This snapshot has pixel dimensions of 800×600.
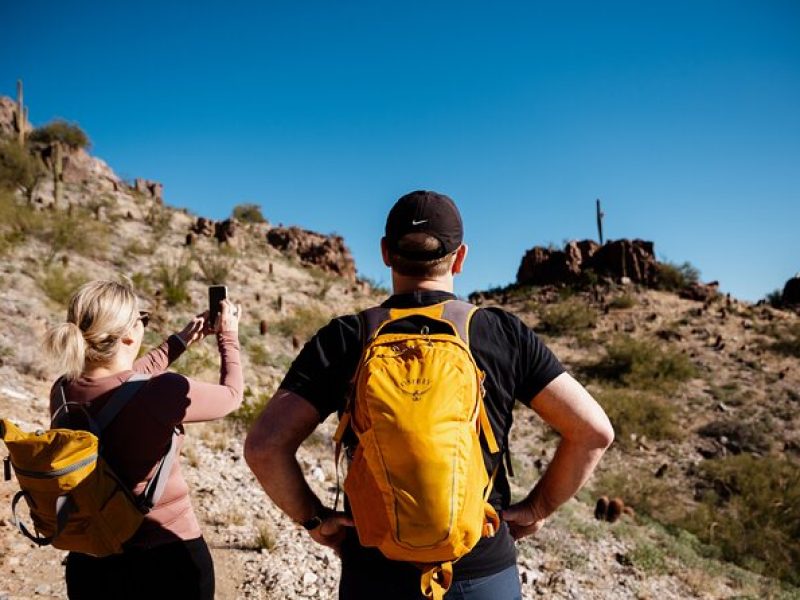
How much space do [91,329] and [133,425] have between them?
36 centimetres

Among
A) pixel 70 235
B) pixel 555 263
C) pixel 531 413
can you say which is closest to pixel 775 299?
pixel 555 263

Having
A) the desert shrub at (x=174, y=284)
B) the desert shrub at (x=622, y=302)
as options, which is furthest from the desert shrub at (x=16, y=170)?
the desert shrub at (x=622, y=302)

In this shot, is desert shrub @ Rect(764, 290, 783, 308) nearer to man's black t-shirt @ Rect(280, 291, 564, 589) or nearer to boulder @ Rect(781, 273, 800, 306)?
boulder @ Rect(781, 273, 800, 306)

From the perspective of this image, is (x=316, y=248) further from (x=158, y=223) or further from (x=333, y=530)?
(x=333, y=530)

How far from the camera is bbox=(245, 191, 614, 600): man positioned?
4.63 feet

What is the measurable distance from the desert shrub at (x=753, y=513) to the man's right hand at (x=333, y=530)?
679cm

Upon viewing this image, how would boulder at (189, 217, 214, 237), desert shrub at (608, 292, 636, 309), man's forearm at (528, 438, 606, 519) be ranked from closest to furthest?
man's forearm at (528, 438, 606, 519)
boulder at (189, 217, 214, 237)
desert shrub at (608, 292, 636, 309)

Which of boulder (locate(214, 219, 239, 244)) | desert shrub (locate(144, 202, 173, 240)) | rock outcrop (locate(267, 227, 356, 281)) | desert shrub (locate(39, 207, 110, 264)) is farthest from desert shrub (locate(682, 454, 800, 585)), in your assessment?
rock outcrop (locate(267, 227, 356, 281))

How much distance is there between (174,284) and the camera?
37.4 feet

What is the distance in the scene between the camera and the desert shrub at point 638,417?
10.4 meters

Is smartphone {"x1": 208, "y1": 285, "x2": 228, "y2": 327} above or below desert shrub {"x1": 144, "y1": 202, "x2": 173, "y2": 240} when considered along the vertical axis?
below

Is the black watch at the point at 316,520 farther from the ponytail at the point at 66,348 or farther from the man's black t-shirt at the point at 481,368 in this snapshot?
the ponytail at the point at 66,348

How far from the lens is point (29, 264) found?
943cm

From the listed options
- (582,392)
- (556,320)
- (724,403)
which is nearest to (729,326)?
(556,320)
